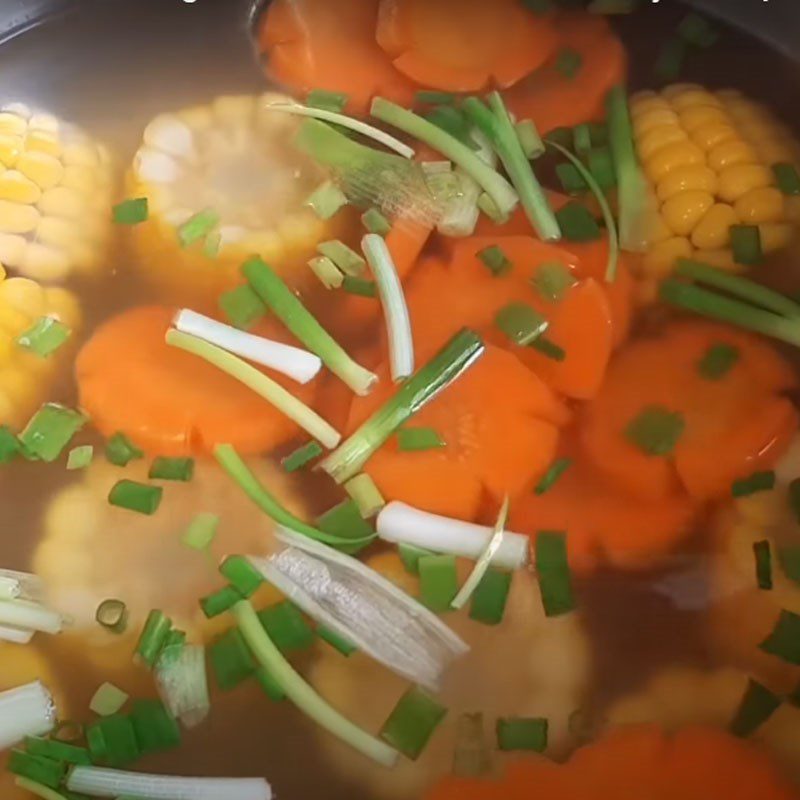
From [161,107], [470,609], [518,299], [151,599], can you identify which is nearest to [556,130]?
[518,299]

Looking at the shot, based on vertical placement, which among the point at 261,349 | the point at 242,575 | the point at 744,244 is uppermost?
the point at 744,244

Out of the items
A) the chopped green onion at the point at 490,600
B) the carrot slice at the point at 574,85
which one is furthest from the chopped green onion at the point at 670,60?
the chopped green onion at the point at 490,600

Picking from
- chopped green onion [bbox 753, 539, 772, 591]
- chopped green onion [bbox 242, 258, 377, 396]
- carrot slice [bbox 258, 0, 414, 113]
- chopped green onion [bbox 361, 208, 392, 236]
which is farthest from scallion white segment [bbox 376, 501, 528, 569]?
carrot slice [bbox 258, 0, 414, 113]

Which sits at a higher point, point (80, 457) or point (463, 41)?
point (463, 41)

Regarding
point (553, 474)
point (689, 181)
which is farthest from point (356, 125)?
point (553, 474)

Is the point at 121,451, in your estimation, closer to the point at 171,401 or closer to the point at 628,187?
the point at 171,401

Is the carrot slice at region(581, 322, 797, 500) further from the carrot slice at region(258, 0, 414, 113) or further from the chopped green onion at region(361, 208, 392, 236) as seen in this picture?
the carrot slice at region(258, 0, 414, 113)
